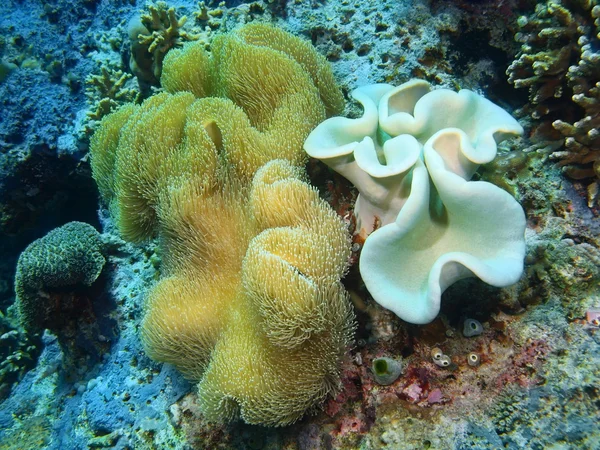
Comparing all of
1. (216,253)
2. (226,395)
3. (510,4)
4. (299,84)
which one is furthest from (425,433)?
(510,4)

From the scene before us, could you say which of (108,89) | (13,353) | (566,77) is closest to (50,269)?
(108,89)

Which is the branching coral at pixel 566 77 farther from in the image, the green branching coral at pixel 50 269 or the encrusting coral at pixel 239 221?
the green branching coral at pixel 50 269

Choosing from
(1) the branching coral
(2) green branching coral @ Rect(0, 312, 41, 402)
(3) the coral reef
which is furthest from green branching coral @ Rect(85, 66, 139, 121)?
(1) the branching coral

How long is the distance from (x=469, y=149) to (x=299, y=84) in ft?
3.81

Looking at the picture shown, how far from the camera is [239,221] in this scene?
2.37 metres

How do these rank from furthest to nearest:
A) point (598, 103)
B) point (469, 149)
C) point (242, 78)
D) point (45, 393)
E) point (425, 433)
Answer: point (45, 393), point (242, 78), point (598, 103), point (469, 149), point (425, 433)

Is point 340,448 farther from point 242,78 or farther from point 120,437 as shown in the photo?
point 242,78

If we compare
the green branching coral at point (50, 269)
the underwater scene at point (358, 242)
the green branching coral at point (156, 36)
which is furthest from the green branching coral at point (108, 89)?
the underwater scene at point (358, 242)

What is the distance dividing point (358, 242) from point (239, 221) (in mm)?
744

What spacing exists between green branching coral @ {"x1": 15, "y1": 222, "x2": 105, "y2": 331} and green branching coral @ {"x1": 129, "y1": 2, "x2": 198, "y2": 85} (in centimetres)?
213

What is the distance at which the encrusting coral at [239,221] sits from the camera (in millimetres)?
1882

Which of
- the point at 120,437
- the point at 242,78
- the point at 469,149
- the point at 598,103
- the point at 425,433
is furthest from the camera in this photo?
the point at 120,437

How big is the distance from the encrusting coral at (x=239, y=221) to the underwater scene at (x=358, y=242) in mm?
13

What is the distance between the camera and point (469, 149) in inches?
76.9
